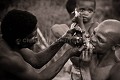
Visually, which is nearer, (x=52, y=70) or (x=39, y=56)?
(x=52, y=70)

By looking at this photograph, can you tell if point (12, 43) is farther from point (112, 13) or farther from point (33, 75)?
point (112, 13)

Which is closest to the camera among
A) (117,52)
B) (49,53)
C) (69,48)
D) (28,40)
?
(28,40)

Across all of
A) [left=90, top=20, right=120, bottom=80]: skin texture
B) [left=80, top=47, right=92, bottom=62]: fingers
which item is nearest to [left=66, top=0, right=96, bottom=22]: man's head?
[left=90, top=20, right=120, bottom=80]: skin texture

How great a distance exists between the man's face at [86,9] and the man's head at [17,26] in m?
0.94

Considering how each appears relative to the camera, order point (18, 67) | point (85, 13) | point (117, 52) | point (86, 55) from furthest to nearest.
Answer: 1. point (85, 13)
2. point (117, 52)
3. point (86, 55)
4. point (18, 67)

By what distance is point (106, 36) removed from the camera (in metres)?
3.33

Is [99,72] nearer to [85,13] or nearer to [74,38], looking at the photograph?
[74,38]

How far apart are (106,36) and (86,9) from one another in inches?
25.1

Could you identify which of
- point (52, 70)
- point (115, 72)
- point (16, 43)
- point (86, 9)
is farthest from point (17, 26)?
point (86, 9)

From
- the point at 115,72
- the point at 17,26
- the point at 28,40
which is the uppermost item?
the point at 17,26

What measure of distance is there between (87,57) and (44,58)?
60cm

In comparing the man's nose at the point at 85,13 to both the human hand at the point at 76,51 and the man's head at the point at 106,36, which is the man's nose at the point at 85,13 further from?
the human hand at the point at 76,51

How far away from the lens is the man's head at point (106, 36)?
3332 mm

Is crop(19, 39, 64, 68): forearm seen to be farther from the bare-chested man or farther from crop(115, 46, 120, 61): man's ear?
crop(115, 46, 120, 61): man's ear
